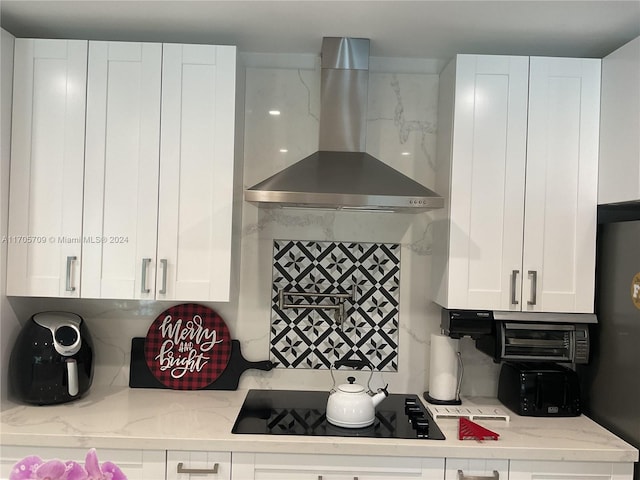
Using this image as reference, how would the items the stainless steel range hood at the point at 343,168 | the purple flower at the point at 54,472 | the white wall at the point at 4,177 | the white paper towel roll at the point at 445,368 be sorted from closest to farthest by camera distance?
the purple flower at the point at 54,472, the stainless steel range hood at the point at 343,168, the white wall at the point at 4,177, the white paper towel roll at the point at 445,368

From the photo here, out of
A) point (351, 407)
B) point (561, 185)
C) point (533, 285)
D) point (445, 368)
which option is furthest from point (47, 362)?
point (561, 185)

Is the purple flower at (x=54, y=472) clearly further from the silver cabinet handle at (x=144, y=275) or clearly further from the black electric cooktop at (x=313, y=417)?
Result: the silver cabinet handle at (x=144, y=275)

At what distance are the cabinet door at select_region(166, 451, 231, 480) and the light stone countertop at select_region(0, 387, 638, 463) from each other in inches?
1.5

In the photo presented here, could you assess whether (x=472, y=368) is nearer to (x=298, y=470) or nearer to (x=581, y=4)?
(x=298, y=470)

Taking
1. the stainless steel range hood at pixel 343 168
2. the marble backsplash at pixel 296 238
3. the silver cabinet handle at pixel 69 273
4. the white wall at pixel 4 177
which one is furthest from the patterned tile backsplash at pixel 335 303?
the white wall at pixel 4 177

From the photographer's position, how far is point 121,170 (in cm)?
232

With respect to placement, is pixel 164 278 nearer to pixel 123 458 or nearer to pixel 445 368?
pixel 123 458

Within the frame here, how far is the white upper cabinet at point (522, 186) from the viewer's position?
234 centimetres

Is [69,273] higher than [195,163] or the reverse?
the reverse

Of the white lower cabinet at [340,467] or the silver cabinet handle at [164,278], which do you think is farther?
the silver cabinet handle at [164,278]

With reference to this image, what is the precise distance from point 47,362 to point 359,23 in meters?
1.91

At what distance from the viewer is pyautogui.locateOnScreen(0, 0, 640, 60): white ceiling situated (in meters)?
2.08

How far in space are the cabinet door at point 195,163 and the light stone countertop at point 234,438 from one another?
0.52 meters

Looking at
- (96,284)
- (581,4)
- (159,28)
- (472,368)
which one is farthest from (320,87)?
(472,368)
